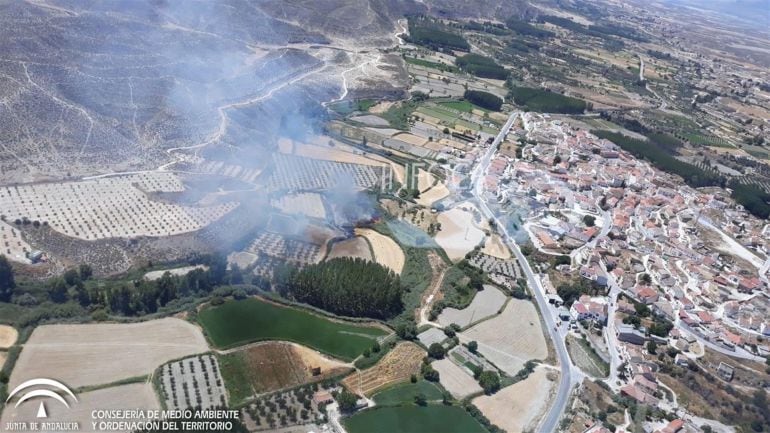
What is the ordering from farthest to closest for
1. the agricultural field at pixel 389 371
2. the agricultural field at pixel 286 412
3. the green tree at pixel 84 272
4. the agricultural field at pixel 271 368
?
1. the green tree at pixel 84 272
2. the agricultural field at pixel 389 371
3. the agricultural field at pixel 271 368
4. the agricultural field at pixel 286 412

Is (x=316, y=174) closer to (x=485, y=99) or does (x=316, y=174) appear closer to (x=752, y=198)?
(x=485, y=99)

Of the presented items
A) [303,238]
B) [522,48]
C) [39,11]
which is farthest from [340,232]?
[522,48]

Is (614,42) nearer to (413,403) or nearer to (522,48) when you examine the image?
(522,48)

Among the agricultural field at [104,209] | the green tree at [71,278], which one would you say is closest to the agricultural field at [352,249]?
the agricultural field at [104,209]

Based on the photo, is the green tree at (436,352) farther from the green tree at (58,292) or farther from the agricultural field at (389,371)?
the green tree at (58,292)

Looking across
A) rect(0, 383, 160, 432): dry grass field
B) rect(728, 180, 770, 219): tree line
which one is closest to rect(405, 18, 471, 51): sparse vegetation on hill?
rect(728, 180, 770, 219): tree line

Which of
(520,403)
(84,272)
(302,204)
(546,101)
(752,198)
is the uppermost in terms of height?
(546,101)

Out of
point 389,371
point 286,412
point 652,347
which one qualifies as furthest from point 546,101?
point 286,412
